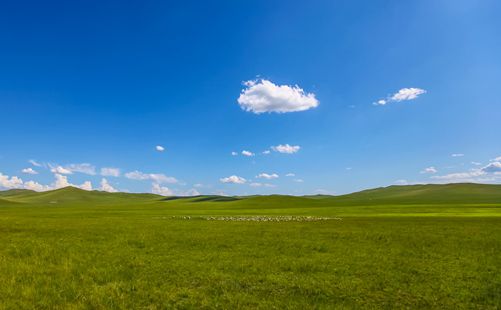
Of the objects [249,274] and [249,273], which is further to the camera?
[249,273]

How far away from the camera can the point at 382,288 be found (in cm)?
1542

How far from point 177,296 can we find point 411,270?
45.3ft

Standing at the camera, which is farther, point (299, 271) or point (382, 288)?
point (299, 271)

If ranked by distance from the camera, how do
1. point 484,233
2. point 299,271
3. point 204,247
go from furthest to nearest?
1. point 484,233
2. point 204,247
3. point 299,271

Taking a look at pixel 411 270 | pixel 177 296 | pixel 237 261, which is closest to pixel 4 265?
pixel 177 296

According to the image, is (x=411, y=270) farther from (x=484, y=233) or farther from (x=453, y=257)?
(x=484, y=233)

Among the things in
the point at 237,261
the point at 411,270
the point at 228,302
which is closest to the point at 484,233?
the point at 411,270

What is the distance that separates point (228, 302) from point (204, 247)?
12.9 metres

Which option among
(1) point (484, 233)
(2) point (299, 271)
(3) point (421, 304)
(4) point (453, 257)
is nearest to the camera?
(3) point (421, 304)

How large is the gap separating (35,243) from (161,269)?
51.9 feet

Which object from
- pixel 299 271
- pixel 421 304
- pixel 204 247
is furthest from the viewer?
pixel 204 247

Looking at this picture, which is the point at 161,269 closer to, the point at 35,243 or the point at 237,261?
the point at 237,261

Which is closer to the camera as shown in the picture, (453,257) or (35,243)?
(453,257)

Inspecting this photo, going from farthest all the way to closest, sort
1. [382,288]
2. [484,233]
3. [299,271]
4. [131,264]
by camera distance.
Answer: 1. [484,233]
2. [131,264]
3. [299,271]
4. [382,288]
